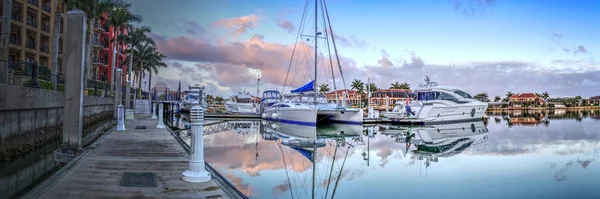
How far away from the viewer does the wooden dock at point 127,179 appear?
6.44 m

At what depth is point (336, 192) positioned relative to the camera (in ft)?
33.8

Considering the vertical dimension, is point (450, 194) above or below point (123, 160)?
below

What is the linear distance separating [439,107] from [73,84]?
3586cm

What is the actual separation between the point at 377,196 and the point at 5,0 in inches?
822

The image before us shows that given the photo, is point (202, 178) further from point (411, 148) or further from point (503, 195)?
point (411, 148)

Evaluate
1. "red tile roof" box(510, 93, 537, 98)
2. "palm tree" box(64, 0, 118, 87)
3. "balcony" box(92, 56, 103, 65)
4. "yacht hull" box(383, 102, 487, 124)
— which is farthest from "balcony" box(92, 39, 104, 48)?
"red tile roof" box(510, 93, 537, 98)

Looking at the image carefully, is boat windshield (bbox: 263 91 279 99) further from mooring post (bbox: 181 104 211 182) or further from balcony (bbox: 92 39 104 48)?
mooring post (bbox: 181 104 211 182)

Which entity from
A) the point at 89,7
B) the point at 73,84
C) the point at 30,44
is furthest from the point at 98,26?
the point at 73,84

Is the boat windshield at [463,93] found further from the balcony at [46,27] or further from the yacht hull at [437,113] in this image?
the balcony at [46,27]

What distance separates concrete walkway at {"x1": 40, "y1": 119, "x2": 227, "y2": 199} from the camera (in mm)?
6441

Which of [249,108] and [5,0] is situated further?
[249,108]

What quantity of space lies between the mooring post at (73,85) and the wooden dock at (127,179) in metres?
0.64

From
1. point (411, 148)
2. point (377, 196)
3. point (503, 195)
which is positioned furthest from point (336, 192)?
point (411, 148)

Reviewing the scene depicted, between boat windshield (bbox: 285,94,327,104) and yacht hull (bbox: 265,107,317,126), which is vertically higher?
boat windshield (bbox: 285,94,327,104)
